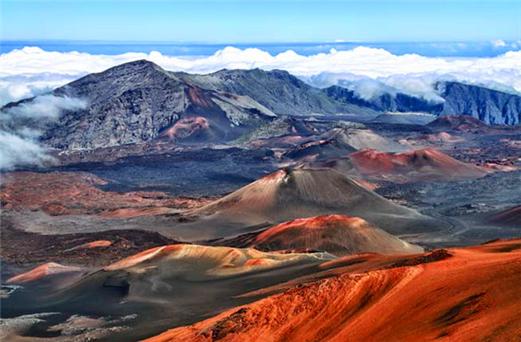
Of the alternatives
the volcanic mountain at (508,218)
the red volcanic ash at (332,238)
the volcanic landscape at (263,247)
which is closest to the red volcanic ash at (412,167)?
the volcanic landscape at (263,247)

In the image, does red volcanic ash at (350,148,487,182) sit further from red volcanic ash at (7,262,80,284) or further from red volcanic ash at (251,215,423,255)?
red volcanic ash at (7,262,80,284)

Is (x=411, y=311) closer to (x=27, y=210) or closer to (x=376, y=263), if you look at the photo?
(x=376, y=263)

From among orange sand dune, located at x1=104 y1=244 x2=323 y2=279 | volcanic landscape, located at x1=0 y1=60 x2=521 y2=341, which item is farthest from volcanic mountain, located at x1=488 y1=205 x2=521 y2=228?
orange sand dune, located at x1=104 y1=244 x2=323 y2=279

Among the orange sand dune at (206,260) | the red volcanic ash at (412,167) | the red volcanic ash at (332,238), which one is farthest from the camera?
the red volcanic ash at (412,167)

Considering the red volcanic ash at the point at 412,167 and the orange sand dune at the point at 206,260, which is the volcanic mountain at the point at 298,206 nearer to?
the orange sand dune at the point at 206,260

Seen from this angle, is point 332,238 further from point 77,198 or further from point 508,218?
point 77,198

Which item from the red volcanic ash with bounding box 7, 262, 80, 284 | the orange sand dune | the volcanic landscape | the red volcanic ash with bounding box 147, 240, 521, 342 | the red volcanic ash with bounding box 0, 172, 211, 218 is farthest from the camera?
the red volcanic ash with bounding box 0, 172, 211, 218

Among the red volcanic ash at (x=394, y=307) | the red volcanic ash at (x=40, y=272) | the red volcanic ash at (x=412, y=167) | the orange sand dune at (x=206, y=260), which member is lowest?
the red volcanic ash at (x=412, y=167)
